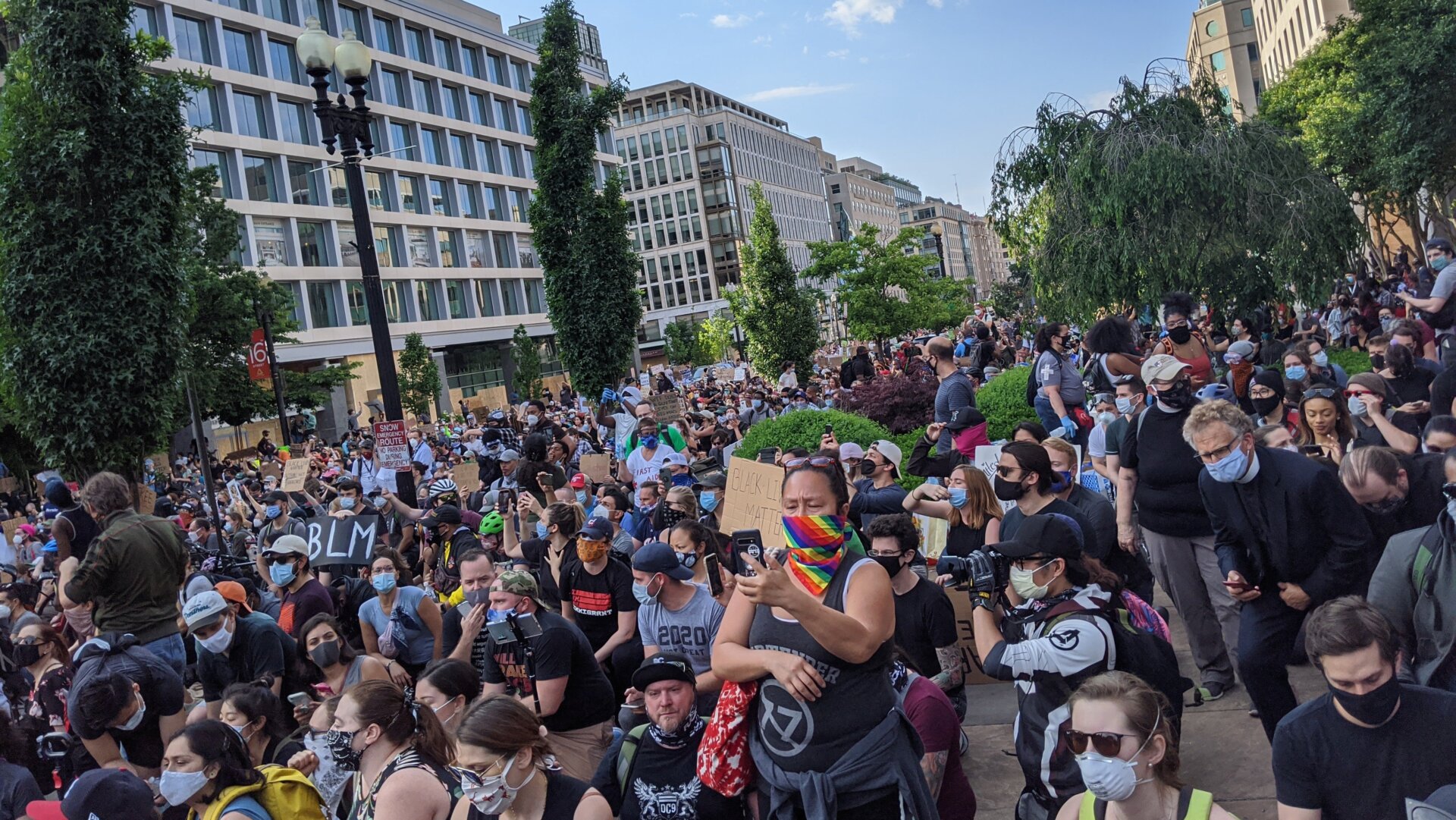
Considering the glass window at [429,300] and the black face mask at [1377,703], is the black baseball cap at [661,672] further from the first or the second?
the glass window at [429,300]

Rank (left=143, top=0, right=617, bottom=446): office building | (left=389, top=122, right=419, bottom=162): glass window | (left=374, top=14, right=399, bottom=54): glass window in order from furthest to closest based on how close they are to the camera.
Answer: (left=389, top=122, right=419, bottom=162): glass window → (left=374, top=14, right=399, bottom=54): glass window → (left=143, top=0, right=617, bottom=446): office building

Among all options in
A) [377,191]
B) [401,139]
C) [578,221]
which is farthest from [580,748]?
[401,139]

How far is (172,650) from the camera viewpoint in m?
7.64

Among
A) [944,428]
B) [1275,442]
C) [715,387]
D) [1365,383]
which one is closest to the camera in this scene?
[1275,442]

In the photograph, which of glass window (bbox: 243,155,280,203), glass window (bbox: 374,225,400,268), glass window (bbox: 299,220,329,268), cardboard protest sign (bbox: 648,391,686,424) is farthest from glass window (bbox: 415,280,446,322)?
cardboard protest sign (bbox: 648,391,686,424)

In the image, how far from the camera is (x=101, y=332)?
13.2 meters

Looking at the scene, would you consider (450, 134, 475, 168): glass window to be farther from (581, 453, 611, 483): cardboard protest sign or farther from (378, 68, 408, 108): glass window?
(581, 453, 611, 483): cardboard protest sign

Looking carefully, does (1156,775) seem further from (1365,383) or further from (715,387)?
(715,387)

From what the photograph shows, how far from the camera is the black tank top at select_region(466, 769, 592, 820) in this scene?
4.01 metres

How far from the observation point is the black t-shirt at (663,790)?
4.22 meters

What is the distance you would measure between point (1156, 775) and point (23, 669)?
8.06 m

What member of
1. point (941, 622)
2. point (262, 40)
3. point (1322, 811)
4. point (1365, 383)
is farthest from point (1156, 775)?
point (262, 40)

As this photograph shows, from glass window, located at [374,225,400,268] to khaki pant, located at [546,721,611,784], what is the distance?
51.7 metres

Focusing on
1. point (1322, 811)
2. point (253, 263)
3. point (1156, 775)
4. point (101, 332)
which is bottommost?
point (1322, 811)
